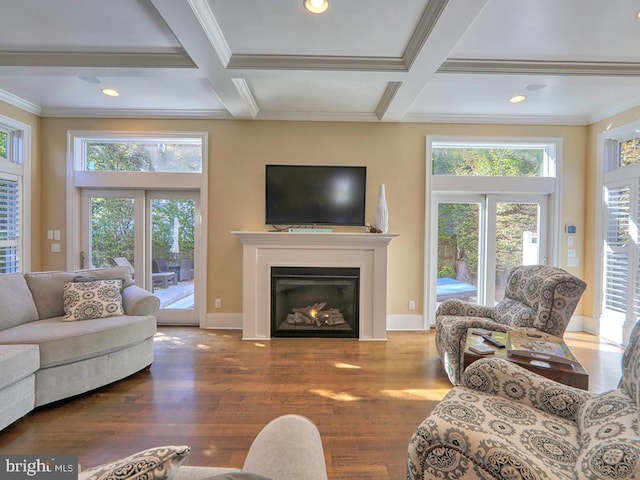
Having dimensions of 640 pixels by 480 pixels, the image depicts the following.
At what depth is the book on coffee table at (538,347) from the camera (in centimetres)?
186

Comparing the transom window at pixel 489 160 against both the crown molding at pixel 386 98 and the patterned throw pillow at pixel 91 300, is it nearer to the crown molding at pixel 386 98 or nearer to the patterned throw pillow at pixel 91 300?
the crown molding at pixel 386 98

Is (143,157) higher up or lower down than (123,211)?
higher up

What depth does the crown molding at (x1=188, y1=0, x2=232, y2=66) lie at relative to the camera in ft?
6.63

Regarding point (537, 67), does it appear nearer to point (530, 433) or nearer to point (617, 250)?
point (617, 250)

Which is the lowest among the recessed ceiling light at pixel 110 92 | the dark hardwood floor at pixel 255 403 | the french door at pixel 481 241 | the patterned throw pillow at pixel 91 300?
the dark hardwood floor at pixel 255 403

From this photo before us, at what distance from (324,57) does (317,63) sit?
Result: 0.08 metres

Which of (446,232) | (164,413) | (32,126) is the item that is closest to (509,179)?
(446,232)

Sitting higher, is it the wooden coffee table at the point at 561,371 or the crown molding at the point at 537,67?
the crown molding at the point at 537,67

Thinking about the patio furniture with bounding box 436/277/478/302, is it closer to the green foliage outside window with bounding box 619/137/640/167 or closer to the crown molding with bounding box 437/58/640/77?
the green foliage outside window with bounding box 619/137/640/167

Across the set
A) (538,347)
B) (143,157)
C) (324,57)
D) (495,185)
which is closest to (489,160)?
(495,185)

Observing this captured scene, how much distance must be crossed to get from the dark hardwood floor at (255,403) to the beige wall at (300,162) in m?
1.10

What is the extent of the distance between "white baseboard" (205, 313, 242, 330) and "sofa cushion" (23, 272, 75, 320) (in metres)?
1.59

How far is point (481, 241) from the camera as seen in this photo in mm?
4215

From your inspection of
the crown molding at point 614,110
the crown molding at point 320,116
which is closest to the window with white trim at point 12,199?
the crown molding at point 320,116
